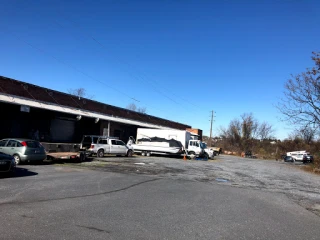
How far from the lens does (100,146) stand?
2520 cm

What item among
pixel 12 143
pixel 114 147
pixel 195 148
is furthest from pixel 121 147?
pixel 12 143

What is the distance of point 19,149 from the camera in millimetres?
15906

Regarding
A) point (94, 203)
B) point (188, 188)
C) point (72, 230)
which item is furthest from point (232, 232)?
point (188, 188)

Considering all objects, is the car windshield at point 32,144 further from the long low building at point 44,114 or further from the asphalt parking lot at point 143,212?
the asphalt parking lot at point 143,212

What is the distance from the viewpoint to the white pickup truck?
24.7 m

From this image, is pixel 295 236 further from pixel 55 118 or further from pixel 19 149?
pixel 55 118

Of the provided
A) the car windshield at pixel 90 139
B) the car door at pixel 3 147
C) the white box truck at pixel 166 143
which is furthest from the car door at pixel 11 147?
the white box truck at pixel 166 143

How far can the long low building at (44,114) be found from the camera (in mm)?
22266

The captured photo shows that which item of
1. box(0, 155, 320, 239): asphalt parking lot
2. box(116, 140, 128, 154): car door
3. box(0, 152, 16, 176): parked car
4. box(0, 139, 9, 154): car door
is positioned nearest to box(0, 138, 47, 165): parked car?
box(0, 139, 9, 154): car door

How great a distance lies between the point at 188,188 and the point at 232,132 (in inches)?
2959

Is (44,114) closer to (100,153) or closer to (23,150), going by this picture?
(100,153)

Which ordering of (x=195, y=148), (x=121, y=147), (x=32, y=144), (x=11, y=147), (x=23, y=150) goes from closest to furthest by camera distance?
(x=23, y=150)
(x=11, y=147)
(x=32, y=144)
(x=121, y=147)
(x=195, y=148)

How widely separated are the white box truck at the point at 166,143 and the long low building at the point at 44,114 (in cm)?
426

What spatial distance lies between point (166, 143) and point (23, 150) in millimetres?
19385
